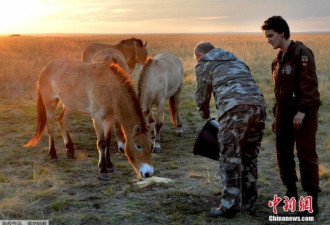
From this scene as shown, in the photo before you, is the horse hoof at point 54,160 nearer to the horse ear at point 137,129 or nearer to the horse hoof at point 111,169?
the horse hoof at point 111,169

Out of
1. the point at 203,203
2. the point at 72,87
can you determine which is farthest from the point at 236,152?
the point at 72,87

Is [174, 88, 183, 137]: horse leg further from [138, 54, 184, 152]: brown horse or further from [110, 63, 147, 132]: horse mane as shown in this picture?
[110, 63, 147, 132]: horse mane

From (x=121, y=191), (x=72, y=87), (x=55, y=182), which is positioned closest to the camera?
(x=121, y=191)

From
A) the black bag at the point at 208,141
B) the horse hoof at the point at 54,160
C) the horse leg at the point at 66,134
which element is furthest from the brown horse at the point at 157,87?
the black bag at the point at 208,141

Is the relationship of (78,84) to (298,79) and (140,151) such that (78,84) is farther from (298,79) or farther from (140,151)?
(298,79)

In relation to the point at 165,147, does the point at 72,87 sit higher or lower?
higher

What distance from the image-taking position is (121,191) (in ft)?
17.9

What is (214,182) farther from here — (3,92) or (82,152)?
(3,92)

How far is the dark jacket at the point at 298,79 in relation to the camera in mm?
4152

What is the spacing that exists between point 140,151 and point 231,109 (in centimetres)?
181

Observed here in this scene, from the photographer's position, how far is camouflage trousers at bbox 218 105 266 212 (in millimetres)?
4246

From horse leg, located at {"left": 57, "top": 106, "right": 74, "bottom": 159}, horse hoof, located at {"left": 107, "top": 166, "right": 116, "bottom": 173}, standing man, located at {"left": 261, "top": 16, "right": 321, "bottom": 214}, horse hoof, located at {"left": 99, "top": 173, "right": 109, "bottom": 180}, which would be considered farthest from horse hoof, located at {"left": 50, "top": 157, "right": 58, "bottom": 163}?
standing man, located at {"left": 261, "top": 16, "right": 321, "bottom": 214}

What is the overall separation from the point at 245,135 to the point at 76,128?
576cm

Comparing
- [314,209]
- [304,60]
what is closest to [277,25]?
[304,60]
